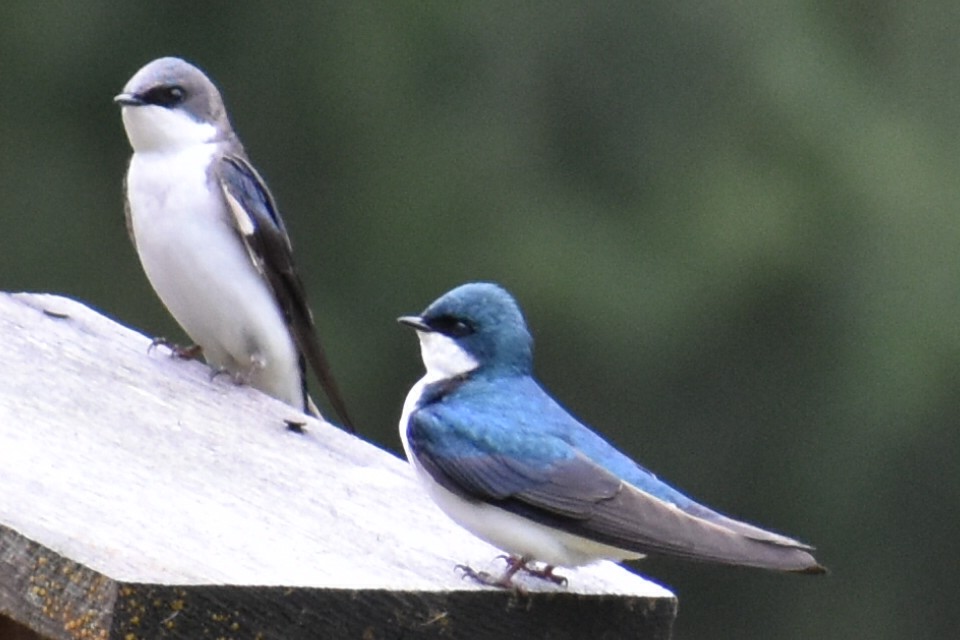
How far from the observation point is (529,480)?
216cm

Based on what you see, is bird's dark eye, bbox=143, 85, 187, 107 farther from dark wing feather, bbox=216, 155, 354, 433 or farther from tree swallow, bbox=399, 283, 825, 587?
tree swallow, bbox=399, 283, 825, 587

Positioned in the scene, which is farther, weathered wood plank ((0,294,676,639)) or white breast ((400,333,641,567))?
white breast ((400,333,641,567))

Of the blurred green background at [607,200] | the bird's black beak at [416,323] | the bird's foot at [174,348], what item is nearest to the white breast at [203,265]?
the bird's foot at [174,348]

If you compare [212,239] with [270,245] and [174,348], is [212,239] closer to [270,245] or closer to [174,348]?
[270,245]

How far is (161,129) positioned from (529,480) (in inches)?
67.4

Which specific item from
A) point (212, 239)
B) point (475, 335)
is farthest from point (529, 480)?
point (212, 239)

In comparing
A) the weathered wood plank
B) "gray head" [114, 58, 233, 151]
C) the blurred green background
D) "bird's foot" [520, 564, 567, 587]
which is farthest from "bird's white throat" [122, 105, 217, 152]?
the blurred green background

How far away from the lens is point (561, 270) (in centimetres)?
707

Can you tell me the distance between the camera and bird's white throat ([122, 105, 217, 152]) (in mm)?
3670

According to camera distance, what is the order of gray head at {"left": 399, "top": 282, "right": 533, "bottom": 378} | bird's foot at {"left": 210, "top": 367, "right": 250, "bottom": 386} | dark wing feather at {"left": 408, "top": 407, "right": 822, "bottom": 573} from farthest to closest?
bird's foot at {"left": 210, "top": 367, "right": 250, "bottom": 386}, gray head at {"left": 399, "top": 282, "right": 533, "bottom": 378}, dark wing feather at {"left": 408, "top": 407, "right": 822, "bottom": 573}

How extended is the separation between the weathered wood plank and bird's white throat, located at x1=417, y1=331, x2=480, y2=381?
16 centimetres

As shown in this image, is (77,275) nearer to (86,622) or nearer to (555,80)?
(555,80)

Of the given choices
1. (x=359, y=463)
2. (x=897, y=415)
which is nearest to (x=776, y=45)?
(x=897, y=415)

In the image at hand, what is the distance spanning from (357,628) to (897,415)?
226 inches
